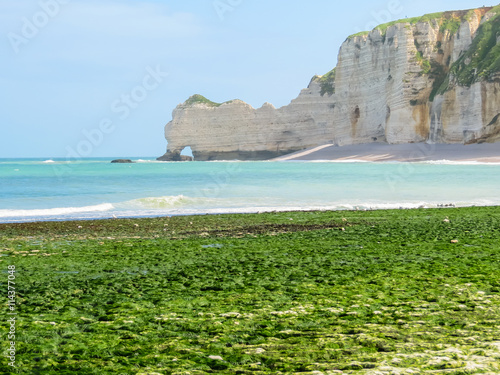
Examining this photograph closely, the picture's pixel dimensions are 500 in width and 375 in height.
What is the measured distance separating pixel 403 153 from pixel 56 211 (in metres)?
71.3

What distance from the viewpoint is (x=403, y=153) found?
89.6 metres

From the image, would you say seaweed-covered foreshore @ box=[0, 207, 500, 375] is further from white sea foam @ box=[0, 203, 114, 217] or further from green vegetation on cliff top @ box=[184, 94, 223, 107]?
green vegetation on cliff top @ box=[184, 94, 223, 107]

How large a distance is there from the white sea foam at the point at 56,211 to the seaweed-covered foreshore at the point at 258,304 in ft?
36.9

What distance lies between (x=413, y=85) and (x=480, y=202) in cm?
6641

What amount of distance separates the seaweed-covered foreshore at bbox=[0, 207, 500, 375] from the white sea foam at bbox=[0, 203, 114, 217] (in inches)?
443

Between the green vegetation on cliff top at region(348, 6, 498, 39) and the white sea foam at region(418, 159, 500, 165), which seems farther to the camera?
the green vegetation on cliff top at region(348, 6, 498, 39)

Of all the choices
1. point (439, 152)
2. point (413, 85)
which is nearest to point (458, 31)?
point (413, 85)

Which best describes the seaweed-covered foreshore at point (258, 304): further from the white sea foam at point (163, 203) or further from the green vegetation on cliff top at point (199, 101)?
the green vegetation on cliff top at point (199, 101)

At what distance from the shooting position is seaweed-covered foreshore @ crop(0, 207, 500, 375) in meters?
5.32

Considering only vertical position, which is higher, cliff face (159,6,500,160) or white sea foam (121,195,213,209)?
cliff face (159,6,500,160)

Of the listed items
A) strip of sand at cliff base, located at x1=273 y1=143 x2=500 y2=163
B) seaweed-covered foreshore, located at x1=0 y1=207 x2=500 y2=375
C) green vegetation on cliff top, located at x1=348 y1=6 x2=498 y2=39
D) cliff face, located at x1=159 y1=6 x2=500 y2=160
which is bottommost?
seaweed-covered foreshore, located at x1=0 y1=207 x2=500 y2=375

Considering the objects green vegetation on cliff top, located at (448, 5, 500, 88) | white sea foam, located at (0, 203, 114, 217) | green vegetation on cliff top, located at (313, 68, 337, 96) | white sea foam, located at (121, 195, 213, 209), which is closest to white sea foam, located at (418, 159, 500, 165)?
green vegetation on cliff top, located at (448, 5, 500, 88)

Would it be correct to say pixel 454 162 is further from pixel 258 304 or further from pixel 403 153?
pixel 258 304

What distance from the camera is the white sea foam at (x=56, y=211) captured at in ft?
86.9
